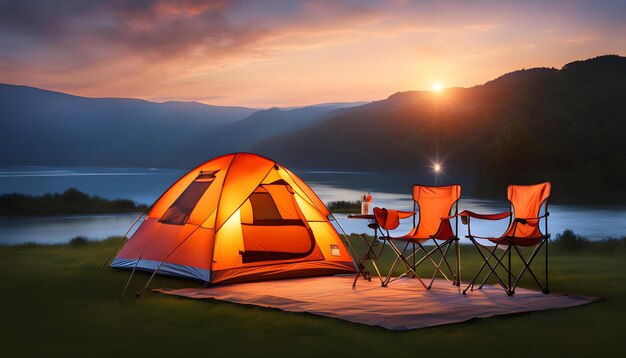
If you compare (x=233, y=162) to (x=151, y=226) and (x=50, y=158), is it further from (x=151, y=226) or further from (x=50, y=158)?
(x=50, y=158)

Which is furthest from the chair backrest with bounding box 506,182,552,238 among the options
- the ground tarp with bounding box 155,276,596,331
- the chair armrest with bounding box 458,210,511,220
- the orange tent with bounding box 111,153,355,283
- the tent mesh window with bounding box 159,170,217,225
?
the tent mesh window with bounding box 159,170,217,225

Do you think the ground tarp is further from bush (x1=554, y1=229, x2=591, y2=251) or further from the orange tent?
bush (x1=554, y1=229, x2=591, y2=251)

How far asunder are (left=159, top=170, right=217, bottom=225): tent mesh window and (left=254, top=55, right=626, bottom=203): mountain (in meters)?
46.2

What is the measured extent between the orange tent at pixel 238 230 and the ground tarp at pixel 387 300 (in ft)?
1.31

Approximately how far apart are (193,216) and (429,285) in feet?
8.39

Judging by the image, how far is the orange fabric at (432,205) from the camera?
278 inches

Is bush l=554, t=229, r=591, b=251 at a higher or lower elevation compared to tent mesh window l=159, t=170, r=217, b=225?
lower

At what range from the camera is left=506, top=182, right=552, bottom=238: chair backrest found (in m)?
6.30

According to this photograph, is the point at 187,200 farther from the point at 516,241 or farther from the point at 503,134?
the point at 503,134

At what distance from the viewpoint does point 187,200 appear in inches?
304

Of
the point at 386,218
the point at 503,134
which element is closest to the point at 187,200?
the point at 386,218

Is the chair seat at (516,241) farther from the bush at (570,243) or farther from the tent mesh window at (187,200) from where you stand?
the bush at (570,243)

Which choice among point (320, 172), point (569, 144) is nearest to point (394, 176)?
point (320, 172)

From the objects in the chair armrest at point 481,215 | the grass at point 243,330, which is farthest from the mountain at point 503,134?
the grass at point 243,330
